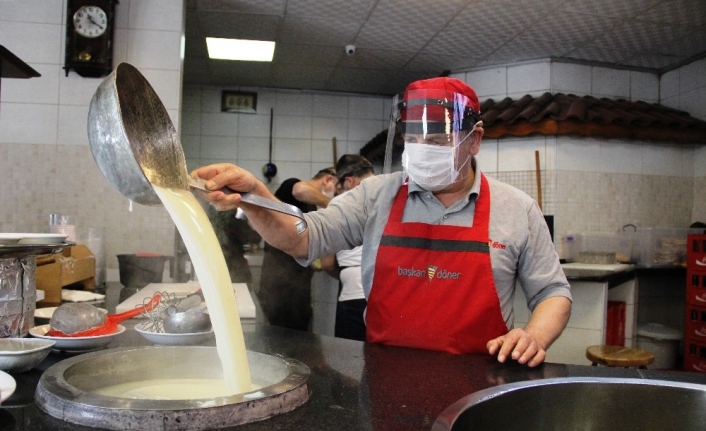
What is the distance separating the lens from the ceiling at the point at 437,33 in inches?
160

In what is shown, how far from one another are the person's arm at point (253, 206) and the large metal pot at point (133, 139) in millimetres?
68

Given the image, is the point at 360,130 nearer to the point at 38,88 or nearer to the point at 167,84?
the point at 167,84

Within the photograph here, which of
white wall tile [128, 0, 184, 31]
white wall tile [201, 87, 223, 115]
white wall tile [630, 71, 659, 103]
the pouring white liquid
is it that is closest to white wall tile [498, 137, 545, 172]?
white wall tile [630, 71, 659, 103]

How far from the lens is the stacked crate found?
13.7 feet

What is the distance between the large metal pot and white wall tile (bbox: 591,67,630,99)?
4947 millimetres

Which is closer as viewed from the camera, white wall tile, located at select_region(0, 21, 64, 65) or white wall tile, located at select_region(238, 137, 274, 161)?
white wall tile, located at select_region(0, 21, 64, 65)

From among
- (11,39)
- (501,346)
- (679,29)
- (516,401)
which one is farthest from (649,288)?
(11,39)

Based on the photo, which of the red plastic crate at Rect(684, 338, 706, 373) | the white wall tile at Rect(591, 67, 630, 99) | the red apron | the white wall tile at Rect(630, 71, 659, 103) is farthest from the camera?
the white wall tile at Rect(630, 71, 659, 103)

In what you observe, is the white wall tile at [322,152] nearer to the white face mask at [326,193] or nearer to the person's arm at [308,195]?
the white face mask at [326,193]

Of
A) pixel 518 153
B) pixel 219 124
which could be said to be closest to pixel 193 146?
pixel 219 124

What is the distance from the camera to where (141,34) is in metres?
3.59

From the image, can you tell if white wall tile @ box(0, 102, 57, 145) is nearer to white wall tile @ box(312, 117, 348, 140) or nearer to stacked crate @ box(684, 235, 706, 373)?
white wall tile @ box(312, 117, 348, 140)

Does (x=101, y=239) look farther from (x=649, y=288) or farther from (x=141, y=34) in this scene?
(x=649, y=288)

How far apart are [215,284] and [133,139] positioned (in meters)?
0.34
